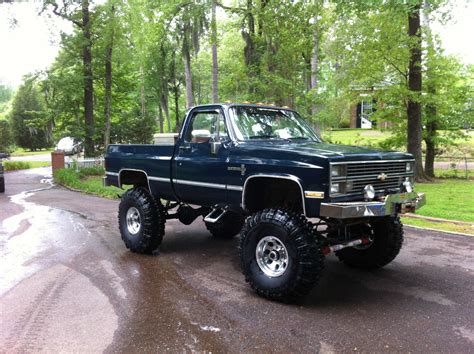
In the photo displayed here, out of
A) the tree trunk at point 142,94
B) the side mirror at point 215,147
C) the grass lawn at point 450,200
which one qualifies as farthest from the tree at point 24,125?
the side mirror at point 215,147

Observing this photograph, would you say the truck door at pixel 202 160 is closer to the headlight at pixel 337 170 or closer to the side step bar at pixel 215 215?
the side step bar at pixel 215 215

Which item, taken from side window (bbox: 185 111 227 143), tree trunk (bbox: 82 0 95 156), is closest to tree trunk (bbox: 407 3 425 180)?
side window (bbox: 185 111 227 143)

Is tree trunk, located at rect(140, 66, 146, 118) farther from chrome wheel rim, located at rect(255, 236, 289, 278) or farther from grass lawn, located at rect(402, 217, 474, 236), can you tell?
chrome wheel rim, located at rect(255, 236, 289, 278)

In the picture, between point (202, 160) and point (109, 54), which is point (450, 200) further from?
point (109, 54)

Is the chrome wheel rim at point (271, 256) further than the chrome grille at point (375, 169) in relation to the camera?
Yes

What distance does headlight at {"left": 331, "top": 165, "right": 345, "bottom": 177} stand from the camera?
4.55m

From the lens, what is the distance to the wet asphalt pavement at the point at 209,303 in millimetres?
3920

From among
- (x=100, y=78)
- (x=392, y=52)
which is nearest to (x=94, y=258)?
(x=392, y=52)

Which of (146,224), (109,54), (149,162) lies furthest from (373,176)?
(109,54)

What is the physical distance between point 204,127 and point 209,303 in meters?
2.58

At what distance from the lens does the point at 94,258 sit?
6.73 metres

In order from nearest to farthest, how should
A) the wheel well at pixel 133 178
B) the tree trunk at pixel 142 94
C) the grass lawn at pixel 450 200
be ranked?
the wheel well at pixel 133 178 → the grass lawn at pixel 450 200 → the tree trunk at pixel 142 94

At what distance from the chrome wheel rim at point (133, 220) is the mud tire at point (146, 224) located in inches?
2.8

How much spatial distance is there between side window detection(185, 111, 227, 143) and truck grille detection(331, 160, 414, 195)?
1818mm
